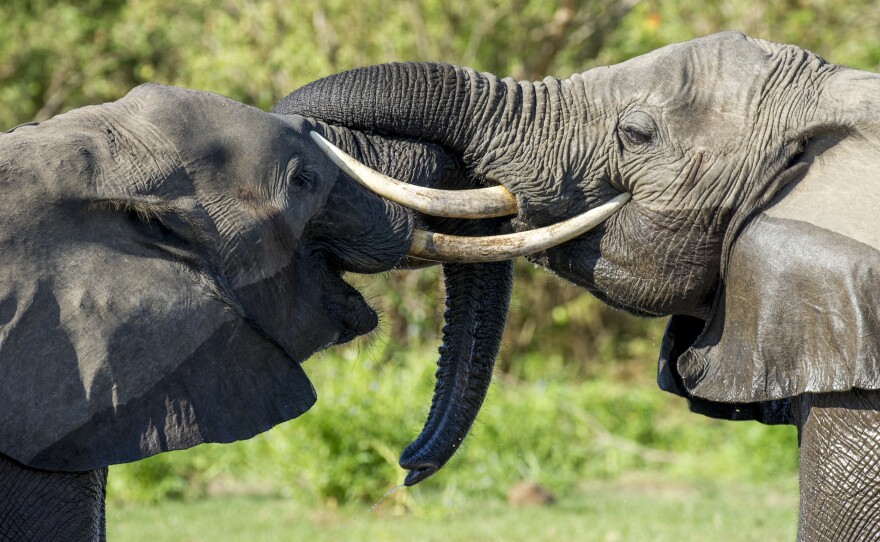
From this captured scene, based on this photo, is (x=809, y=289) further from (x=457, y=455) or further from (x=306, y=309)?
(x=457, y=455)

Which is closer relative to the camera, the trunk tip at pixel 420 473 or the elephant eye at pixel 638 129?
the elephant eye at pixel 638 129

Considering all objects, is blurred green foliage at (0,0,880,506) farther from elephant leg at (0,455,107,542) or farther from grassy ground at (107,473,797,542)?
elephant leg at (0,455,107,542)

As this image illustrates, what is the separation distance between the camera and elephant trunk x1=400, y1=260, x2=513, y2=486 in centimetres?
502

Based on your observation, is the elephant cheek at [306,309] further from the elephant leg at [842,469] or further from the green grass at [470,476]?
the green grass at [470,476]

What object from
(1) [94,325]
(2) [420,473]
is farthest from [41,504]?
(2) [420,473]

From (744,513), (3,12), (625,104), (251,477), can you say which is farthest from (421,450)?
(3,12)

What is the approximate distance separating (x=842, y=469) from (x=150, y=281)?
231 cm

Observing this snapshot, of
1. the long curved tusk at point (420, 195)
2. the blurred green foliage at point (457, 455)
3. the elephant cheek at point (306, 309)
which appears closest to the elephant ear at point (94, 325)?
the elephant cheek at point (306, 309)

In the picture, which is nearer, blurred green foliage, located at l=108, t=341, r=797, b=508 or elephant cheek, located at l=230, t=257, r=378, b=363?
elephant cheek, located at l=230, t=257, r=378, b=363

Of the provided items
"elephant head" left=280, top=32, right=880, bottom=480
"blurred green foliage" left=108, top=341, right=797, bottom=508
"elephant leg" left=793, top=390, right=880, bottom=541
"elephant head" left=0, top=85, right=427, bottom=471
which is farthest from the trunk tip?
"blurred green foliage" left=108, top=341, right=797, bottom=508

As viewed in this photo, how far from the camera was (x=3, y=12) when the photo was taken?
16.2 meters

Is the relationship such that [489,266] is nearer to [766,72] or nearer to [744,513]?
[766,72]

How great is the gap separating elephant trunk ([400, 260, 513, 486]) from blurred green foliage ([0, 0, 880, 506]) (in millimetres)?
3523

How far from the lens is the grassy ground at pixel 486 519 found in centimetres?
804
